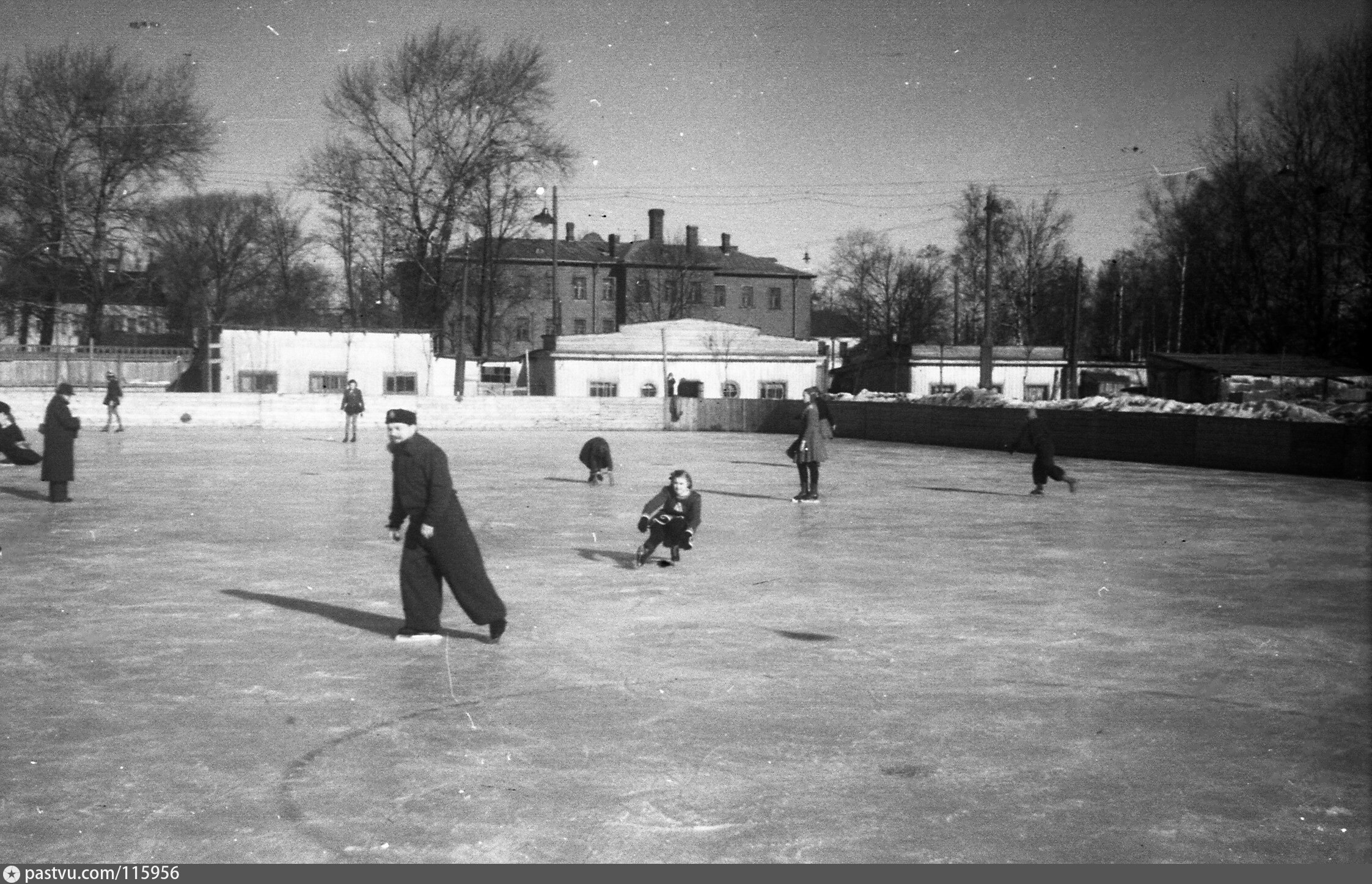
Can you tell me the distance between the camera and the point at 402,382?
47.7 metres

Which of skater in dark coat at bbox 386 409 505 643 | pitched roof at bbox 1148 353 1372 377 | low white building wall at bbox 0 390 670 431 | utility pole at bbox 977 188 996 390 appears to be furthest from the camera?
utility pole at bbox 977 188 996 390

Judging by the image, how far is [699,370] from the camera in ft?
179

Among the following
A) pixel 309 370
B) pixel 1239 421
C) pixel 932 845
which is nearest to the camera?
pixel 932 845

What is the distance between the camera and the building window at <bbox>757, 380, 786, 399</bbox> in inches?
2175

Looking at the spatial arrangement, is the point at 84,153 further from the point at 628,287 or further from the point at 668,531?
the point at 628,287

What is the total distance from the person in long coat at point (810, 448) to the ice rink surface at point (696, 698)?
321 centimetres

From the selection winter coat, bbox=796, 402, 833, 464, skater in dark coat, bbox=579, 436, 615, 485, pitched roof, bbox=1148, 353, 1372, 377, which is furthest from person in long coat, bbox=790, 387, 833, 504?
pitched roof, bbox=1148, 353, 1372, 377

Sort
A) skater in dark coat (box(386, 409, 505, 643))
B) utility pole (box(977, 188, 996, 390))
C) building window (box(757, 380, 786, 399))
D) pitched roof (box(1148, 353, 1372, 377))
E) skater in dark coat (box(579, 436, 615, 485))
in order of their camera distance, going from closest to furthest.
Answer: skater in dark coat (box(386, 409, 505, 643))
skater in dark coat (box(579, 436, 615, 485))
pitched roof (box(1148, 353, 1372, 377))
utility pole (box(977, 188, 996, 390))
building window (box(757, 380, 786, 399))

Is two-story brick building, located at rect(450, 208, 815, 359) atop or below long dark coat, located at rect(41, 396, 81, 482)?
atop

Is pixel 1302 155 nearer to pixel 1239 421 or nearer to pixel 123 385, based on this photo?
pixel 1239 421

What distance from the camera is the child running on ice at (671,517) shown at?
12078 millimetres

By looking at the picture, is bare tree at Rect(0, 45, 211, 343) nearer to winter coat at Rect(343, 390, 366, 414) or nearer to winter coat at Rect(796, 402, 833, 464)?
winter coat at Rect(343, 390, 366, 414)

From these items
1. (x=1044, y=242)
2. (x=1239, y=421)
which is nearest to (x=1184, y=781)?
(x=1239, y=421)

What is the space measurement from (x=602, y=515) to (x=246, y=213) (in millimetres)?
65225
